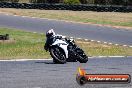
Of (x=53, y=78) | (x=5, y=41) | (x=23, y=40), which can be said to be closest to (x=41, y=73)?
(x=53, y=78)

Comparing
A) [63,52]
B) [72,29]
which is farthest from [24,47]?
[72,29]

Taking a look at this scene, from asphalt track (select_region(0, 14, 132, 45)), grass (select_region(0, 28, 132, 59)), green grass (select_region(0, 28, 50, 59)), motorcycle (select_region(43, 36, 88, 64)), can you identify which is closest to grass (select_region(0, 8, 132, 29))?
asphalt track (select_region(0, 14, 132, 45))

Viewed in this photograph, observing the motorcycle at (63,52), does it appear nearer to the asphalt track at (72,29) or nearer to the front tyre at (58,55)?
the front tyre at (58,55)

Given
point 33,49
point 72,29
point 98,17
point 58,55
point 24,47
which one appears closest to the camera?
point 58,55

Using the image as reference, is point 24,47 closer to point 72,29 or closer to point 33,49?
point 33,49

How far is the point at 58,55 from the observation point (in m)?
16.7

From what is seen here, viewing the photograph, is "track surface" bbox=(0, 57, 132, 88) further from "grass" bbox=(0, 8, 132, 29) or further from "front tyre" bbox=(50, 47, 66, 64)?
"grass" bbox=(0, 8, 132, 29)

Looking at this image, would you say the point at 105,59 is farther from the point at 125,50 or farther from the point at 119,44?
the point at 119,44

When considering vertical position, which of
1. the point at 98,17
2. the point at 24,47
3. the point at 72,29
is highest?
the point at 24,47

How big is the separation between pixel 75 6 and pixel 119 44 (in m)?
25.1

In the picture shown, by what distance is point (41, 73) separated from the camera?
45.8ft

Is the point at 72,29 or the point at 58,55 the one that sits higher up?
the point at 58,55

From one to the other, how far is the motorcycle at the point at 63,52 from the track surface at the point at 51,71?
0.23 meters

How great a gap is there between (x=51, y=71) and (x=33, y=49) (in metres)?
7.63
